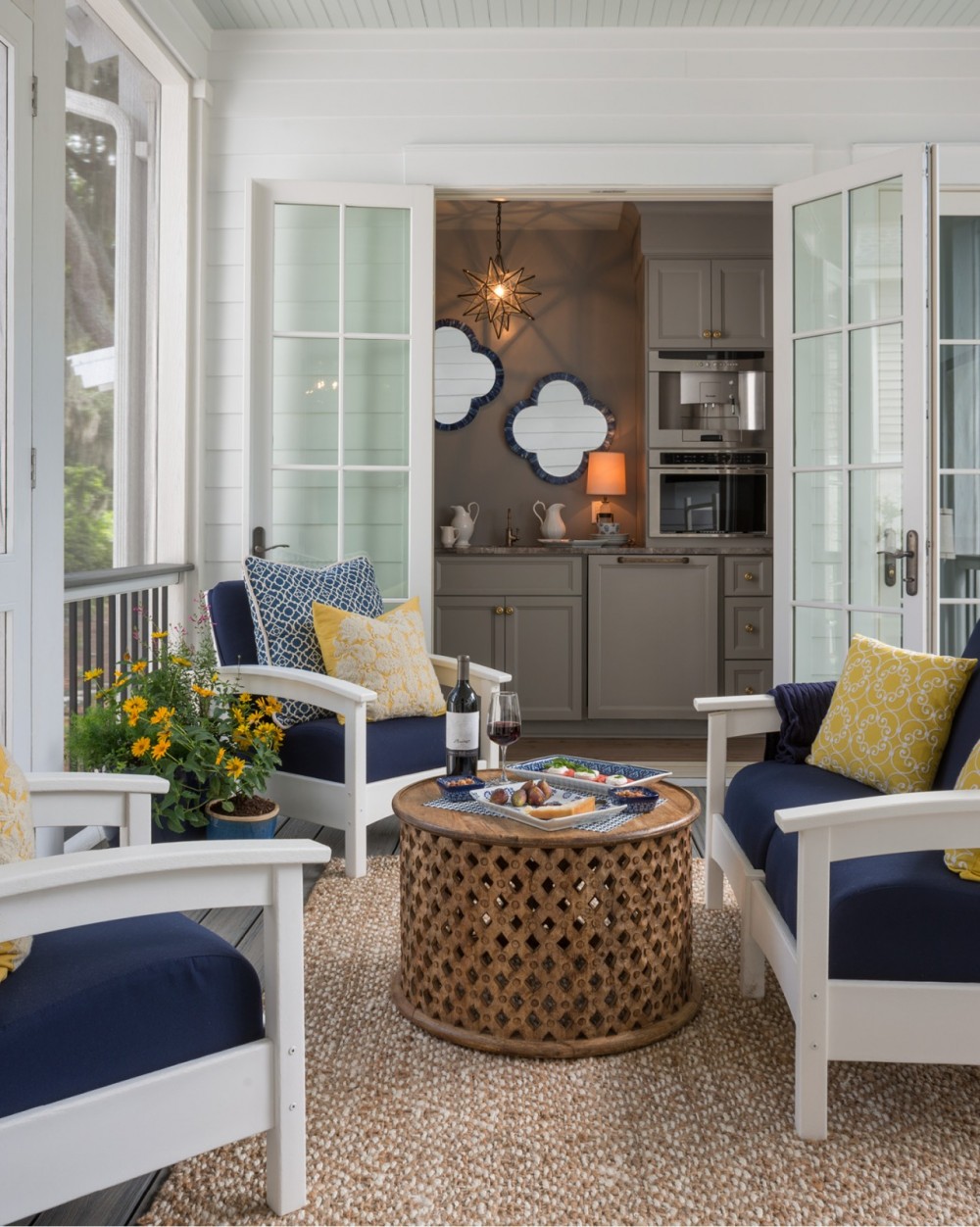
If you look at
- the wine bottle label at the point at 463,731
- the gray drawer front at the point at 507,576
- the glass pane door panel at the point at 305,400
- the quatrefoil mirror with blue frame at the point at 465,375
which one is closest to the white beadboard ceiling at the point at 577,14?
the glass pane door panel at the point at 305,400

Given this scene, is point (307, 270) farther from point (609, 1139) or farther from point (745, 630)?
point (609, 1139)

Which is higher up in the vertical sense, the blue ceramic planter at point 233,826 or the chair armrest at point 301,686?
the chair armrest at point 301,686

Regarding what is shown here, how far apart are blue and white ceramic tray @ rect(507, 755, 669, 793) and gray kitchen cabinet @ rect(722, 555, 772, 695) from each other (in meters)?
3.27

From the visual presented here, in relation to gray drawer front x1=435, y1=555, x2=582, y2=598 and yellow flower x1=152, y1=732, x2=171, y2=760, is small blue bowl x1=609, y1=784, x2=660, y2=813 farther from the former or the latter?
gray drawer front x1=435, y1=555, x2=582, y2=598

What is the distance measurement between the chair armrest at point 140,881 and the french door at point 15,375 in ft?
4.78

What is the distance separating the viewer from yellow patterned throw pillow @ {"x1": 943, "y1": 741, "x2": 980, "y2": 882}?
71.2 inches

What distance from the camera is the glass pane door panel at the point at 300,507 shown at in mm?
4297

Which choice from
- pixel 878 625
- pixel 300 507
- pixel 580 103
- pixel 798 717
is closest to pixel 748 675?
pixel 878 625

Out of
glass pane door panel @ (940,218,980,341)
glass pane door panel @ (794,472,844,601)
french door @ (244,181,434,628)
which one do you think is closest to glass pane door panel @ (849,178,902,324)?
glass pane door panel @ (940,218,980,341)

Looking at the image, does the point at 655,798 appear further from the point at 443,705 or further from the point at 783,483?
the point at 783,483

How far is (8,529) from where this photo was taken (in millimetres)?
2713

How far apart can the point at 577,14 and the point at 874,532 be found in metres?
2.25

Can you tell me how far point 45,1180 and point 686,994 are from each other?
4.42ft

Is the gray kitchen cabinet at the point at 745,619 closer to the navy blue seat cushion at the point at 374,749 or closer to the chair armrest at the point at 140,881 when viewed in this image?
the navy blue seat cushion at the point at 374,749
